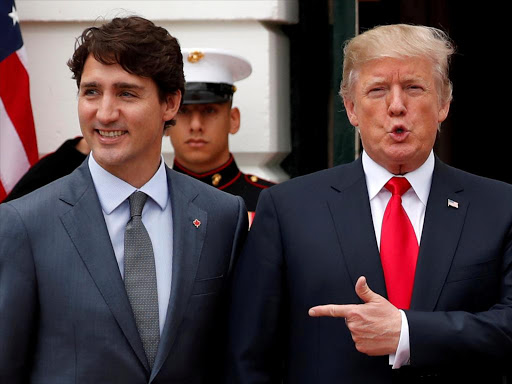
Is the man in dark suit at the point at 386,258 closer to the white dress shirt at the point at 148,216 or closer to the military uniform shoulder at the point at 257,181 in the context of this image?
the white dress shirt at the point at 148,216

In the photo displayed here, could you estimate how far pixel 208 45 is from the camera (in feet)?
15.0

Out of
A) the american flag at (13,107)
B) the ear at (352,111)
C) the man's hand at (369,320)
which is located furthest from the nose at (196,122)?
the man's hand at (369,320)

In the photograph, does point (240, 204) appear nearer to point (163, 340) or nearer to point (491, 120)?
point (163, 340)

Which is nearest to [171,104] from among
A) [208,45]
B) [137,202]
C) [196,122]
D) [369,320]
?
[137,202]

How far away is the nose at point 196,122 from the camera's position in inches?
159

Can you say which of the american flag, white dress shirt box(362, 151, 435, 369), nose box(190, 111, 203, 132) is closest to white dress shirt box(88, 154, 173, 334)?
white dress shirt box(362, 151, 435, 369)

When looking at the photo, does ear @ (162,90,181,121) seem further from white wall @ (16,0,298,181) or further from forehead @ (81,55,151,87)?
white wall @ (16,0,298,181)

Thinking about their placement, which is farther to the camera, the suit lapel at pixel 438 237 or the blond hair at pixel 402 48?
the blond hair at pixel 402 48

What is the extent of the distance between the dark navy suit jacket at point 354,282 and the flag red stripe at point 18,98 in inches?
74.4

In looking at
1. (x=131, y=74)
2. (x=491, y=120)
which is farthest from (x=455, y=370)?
(x=491, y=120)

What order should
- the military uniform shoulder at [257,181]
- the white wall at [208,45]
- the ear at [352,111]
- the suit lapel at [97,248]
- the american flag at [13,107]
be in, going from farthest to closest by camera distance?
the white wall at [208,45], the american flag at [13,107], the military uniform shoulder at [257,181], the ear at [352,111], the suit lapel at [97,248]

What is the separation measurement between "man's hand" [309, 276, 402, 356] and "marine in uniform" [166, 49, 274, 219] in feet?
4.87

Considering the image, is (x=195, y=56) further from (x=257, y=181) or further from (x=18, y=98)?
(x=18, y=98)

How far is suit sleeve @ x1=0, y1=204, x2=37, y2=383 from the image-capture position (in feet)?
8.45
